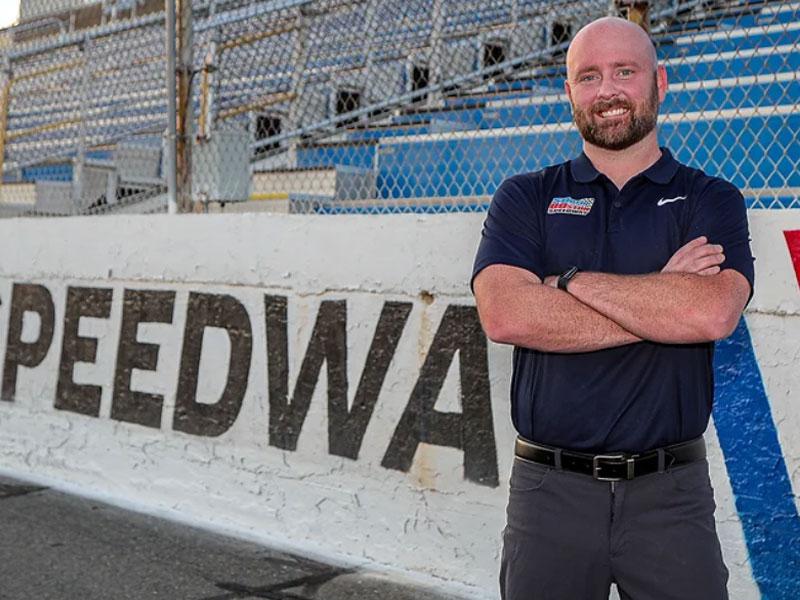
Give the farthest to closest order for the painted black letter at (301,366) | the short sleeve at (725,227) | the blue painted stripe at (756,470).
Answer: the painted black letter at (301,366) < the blue painted stripe at (756,470) < the short sleeve at (725,227)

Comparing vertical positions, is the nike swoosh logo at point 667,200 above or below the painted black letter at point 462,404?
above

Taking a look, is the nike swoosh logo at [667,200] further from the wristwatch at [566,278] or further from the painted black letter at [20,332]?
the painted black letter at [20,332]

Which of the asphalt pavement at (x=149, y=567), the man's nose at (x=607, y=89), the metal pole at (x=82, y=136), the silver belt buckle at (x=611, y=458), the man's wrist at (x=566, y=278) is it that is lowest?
the asphalt pavement at (x=149, y=567)

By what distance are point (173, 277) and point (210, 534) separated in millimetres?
1274

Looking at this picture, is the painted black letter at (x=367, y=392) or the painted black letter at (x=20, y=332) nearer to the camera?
the painted black letter at (x=367, y=392)

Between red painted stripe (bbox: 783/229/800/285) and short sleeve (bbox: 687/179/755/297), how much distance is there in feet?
3.37

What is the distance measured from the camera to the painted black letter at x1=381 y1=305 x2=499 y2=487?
3.91 meters

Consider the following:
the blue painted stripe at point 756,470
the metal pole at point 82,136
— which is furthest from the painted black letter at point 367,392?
the metal pole at point 82,136

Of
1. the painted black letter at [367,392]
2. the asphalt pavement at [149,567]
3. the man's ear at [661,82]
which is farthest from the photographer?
the painted black letter at [367,392]

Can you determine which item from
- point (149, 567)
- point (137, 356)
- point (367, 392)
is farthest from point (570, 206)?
point (137, 356)

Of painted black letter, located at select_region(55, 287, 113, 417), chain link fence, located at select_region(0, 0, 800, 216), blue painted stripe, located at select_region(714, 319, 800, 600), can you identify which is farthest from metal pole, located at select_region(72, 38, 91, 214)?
blue painted stripe, located at select_region(714, 319, 800, 600)

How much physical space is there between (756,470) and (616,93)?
5.19ft

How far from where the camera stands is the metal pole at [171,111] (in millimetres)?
5246

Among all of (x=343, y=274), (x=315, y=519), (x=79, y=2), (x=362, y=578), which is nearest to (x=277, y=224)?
(x=343, y=274)
